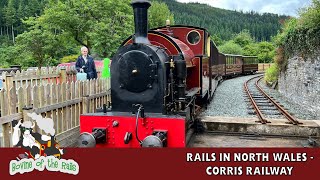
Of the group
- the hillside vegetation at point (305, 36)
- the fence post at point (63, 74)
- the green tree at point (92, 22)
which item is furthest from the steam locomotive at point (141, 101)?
the green tree at point (92, 22)

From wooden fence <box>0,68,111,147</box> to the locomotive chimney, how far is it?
195cm

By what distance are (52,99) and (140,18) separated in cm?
229

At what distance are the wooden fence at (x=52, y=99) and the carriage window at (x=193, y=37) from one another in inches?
95.7

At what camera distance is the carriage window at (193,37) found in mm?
6988

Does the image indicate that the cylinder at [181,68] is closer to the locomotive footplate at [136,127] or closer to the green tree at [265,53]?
the locomotive footplate at [136,127]

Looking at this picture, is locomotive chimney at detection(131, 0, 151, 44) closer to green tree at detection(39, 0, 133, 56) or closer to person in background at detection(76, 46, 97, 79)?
person in background at detection(76, 46, 97, 79)

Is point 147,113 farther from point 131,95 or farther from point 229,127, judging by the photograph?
point 229,127

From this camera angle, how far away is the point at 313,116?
358 inches

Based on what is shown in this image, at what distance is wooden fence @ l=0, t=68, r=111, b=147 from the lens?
457 cm

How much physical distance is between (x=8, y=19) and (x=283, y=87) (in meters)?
74.1

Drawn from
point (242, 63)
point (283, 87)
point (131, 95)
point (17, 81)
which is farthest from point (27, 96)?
point (242, 63)

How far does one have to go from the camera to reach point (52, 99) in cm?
569

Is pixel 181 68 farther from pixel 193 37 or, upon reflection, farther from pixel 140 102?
pixel 193 37

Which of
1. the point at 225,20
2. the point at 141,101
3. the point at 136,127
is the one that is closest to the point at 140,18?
the point at 141,101
